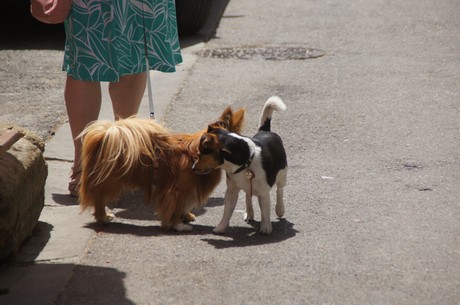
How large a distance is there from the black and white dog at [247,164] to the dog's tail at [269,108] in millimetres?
180

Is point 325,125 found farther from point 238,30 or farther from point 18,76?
point 238,30

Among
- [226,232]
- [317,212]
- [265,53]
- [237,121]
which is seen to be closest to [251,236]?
[226,232]

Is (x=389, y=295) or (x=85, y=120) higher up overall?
(x=85, y=120)

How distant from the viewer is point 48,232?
5.16 m

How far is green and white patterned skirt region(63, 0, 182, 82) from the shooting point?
5473 millimetres

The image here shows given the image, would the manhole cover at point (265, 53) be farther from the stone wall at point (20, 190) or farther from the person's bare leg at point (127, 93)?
the stone wall at point (20, 190)

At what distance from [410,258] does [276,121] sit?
305cm

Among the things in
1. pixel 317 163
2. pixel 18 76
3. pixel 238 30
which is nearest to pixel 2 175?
pixel 317 163

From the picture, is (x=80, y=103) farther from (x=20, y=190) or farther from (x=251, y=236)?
(x=251, y=236)

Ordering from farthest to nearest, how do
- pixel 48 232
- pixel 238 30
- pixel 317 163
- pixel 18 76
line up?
pixel 238 30, pixel 18 76, pixel 317 163, pixel 48 232

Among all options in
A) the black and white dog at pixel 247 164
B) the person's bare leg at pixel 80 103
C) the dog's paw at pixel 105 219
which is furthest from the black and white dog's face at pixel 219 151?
the person's bare leg at pixel 80 103

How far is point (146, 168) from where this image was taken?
5.12 m

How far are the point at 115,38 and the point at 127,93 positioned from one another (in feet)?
1.44

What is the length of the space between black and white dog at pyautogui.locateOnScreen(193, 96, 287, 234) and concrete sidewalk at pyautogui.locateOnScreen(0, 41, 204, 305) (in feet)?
2.73
